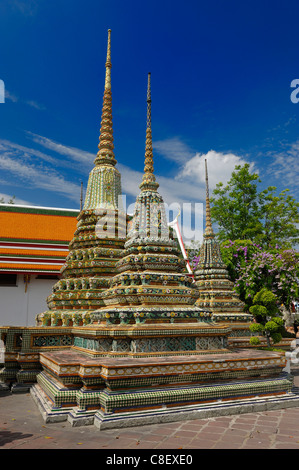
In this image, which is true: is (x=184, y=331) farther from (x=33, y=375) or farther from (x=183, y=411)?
(x=33, y=375)

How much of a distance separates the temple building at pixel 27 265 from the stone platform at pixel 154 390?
14.2m

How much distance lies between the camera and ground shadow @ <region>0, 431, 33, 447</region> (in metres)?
5.19

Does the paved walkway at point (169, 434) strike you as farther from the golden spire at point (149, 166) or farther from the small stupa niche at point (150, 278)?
the golden spire at point (149, 166)

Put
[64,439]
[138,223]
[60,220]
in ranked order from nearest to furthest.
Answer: [64,439] → [138,223] → [60,220]

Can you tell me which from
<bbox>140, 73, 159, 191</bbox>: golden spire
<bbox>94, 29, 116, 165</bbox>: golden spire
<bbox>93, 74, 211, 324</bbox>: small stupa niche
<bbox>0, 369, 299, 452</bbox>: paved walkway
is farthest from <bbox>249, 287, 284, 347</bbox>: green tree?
<bbox>94, 29, 116, 165</bbox>: golden spire

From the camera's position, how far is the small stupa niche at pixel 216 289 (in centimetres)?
1525

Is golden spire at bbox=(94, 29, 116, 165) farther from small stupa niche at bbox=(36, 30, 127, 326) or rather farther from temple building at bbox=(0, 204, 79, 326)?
temple building at bbox=(0, 204, 79, 326)

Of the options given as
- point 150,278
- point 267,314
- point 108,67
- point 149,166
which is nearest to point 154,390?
point 150,278

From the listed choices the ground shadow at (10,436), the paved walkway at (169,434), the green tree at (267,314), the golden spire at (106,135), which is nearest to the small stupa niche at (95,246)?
the golden spire at (106,135)

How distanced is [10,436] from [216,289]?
11.9 m

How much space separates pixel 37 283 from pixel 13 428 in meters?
16.7

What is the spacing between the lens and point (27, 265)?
2066 cm
